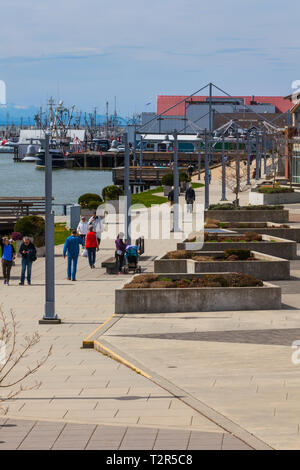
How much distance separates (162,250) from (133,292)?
1309cm

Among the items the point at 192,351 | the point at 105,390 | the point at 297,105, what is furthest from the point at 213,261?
the point at 297,105

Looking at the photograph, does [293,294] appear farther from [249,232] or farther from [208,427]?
[208,427]

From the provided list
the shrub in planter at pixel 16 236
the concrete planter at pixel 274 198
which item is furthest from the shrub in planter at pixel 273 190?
the shrub in planter at pixel 16 236

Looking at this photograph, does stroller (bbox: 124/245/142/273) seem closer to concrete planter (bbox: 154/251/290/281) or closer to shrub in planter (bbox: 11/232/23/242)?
concrete planter (bbox: 154/251/290/281)

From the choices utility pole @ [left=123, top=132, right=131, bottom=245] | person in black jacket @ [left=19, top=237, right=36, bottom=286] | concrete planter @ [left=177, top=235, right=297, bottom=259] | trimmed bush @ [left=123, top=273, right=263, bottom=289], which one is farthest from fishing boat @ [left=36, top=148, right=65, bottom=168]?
concrete planter @ [left=177, top=235, right=297, bottom=259]

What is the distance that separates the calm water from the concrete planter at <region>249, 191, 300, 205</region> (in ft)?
126

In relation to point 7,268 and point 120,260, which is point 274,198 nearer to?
point 120,260

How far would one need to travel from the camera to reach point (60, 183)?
127m

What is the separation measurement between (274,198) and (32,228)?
23.4m

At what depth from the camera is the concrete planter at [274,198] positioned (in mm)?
52938

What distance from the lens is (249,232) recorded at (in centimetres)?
3209

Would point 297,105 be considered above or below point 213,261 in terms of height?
above

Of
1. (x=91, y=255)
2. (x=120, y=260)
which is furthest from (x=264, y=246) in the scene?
(x=91, y=255)
